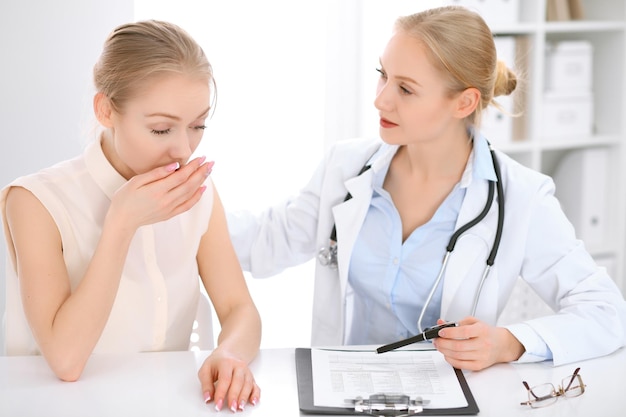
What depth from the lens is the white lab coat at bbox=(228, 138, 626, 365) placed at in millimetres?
1668

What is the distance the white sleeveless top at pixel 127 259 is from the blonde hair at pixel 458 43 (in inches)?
22.6

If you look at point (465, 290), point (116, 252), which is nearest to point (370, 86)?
point (465, 290)

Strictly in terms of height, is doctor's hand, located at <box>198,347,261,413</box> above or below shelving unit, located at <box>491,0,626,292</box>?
below

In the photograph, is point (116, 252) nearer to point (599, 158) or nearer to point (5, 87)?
point (5, 87)

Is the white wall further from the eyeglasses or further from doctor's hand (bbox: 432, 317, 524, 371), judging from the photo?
the eyeglasses

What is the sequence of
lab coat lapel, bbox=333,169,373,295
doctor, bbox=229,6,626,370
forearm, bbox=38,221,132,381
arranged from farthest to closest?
lab coat lapel, bbox=333,169,373,295
doctor, bbox=229,6,626,370
forearm, bbox=38,221,132,381

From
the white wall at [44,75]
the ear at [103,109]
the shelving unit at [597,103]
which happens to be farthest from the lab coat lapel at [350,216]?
the shelving unit at [597,103]

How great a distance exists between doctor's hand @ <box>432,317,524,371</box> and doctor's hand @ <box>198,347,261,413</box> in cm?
37

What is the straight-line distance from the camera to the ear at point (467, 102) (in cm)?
183

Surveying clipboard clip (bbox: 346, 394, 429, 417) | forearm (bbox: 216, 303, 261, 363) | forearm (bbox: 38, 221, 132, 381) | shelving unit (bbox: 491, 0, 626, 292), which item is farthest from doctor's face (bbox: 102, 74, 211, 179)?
shelving unit (bbox: 491, 0, 626, 292)

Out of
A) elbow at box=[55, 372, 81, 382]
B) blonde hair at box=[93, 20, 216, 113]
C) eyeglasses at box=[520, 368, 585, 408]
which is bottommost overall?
eyeglasses at box=[520, 368, 585, 408]

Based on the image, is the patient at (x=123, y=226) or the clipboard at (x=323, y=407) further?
the patient at (x=123, y=226)

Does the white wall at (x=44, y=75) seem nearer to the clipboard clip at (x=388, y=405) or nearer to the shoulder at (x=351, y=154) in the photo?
the shoulder at (x=351, y=154)

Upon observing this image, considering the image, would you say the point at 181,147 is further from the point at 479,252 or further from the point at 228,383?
the point at 479,252
